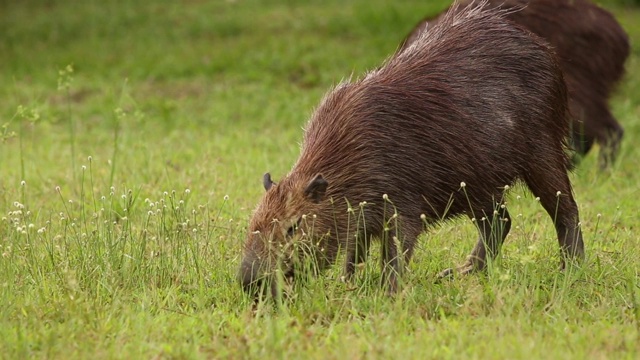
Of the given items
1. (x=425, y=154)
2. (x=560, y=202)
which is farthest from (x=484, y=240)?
(x=425, y=154)

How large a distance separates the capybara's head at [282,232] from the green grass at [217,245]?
0.44ft

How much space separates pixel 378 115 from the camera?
504 cm

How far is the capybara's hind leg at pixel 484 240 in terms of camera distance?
507 cm

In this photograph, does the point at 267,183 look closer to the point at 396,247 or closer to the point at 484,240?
the point at 396,247

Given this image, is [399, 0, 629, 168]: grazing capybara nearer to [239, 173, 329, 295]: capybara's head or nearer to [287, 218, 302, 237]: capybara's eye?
[239, 173, 329, 295]: capybara's head

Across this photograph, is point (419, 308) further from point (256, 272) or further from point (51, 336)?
point (51, 336)

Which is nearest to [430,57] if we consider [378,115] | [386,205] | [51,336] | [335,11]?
[378,115]

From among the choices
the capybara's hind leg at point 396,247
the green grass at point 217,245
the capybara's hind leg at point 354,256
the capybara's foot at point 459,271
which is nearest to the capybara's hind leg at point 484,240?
the capybara's foot at point 459,271

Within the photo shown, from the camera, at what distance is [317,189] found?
478cm

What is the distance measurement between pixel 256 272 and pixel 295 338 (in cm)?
48

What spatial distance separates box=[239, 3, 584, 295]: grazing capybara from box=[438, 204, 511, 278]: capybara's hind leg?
0.05 ft

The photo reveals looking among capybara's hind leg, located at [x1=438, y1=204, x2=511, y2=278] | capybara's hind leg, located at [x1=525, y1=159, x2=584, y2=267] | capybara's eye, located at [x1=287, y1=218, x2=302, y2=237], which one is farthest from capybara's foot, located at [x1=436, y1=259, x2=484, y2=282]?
capybara's eye, located at [x1=287, y1=218, x2=302, y2=237]

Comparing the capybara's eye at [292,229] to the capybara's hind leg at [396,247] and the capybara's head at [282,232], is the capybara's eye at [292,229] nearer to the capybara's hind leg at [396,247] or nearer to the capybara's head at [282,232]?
the capybara's head at [282,232]

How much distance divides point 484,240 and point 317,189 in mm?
1018
